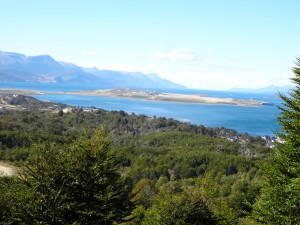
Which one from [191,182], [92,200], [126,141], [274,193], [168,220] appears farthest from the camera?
[126,141]

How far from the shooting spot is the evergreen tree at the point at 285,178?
13.2 meters

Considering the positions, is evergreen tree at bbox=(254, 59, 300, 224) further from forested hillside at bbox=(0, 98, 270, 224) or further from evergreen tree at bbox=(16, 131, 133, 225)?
evergreen tree at bbox=(16, 131, 133, 225)

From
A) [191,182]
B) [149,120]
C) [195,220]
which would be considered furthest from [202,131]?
[195,220]

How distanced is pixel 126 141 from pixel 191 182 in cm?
4552

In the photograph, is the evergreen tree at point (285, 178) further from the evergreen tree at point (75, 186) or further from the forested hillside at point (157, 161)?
the evergreen tree at point (75, 186)

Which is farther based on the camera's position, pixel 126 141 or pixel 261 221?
pixel 126 141

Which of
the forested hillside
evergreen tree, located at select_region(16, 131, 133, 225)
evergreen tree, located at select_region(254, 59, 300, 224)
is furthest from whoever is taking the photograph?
the forested hillside

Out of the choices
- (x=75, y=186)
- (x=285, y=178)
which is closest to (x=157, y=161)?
(x=75, y=186)

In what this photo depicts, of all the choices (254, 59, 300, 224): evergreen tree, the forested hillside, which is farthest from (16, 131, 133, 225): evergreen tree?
(254, 59, 300, 224): evergreen tree

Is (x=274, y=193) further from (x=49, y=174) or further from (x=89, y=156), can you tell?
(x=49, y=174)

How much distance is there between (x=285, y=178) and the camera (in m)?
14.4

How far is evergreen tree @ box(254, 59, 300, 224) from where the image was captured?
13.2 meters

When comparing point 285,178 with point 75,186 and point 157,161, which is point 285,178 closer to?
point 75,186

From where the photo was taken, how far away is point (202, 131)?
121 m
